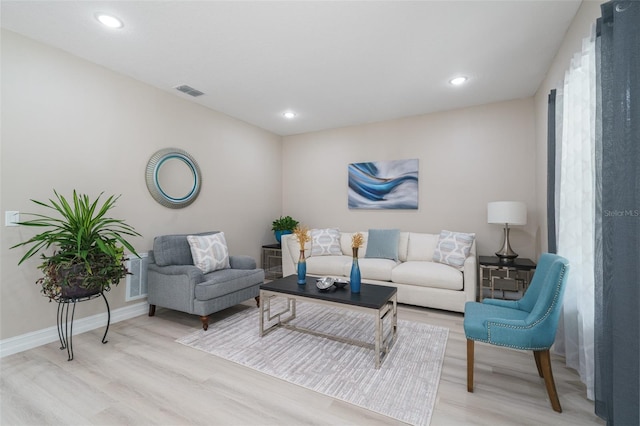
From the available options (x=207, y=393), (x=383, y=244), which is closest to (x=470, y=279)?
(x=383, y=244)

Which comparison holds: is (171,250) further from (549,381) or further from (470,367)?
(549,381)

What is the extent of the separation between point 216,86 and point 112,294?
2.64 metres

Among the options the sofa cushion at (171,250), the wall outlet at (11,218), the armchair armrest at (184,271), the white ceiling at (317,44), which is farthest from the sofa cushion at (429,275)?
the wall outlet at (11,218)

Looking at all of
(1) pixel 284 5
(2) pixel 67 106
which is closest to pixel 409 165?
(1) pixel 284 5

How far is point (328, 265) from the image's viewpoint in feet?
13.5

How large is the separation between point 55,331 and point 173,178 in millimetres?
1949

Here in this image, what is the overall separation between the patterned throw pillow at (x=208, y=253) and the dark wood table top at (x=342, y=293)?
0.97 metres

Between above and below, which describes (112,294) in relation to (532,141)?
below

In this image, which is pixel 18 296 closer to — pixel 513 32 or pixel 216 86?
pixel 216 86

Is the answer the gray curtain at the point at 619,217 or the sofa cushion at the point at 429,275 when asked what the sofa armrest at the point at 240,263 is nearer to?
the sofa cushion at the point at 429,275

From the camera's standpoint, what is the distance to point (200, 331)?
2.87 meters

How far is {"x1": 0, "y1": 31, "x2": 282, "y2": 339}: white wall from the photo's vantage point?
96.3 inches

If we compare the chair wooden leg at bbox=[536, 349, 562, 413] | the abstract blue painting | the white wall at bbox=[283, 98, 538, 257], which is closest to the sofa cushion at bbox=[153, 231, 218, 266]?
the white wall at bbox=[283, 98, 538, 257]

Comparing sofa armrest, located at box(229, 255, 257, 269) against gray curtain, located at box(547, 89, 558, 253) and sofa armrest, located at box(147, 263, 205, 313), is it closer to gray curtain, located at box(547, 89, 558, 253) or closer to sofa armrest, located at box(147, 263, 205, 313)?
sofa armrest, located at box(147, 263, 205, 313)
